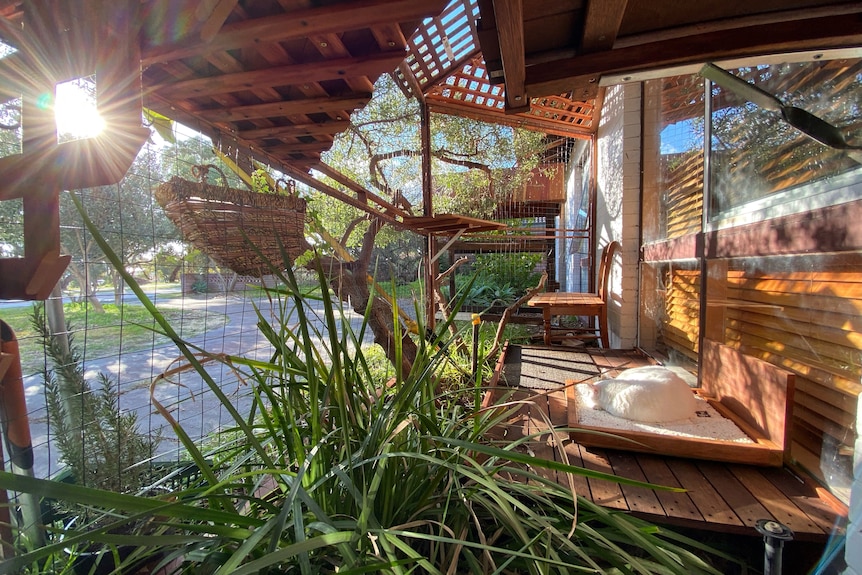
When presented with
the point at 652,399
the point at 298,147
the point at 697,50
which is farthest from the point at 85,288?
the point at 652,399

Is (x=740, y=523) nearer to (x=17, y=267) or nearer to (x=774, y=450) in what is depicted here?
(x=774, y=450)

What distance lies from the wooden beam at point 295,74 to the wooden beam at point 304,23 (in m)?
0.12

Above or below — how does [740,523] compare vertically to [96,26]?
below

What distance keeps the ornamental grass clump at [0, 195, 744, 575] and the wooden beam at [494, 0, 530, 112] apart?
695 mm

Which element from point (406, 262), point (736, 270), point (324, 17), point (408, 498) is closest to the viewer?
point (408, 498)

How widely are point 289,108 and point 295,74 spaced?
19 cm

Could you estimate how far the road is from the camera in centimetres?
139

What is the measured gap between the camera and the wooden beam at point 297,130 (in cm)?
120

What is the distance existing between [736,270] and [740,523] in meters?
1.18

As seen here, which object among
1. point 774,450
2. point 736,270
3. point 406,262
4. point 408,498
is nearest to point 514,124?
point 406,262

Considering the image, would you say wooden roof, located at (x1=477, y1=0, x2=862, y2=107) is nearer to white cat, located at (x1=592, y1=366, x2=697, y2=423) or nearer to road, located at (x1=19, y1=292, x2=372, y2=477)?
road, located at (x1=19, y1=292, x2=372, y2=477)

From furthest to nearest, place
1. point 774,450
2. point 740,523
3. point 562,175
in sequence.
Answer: point 562,175
point 774,450
point 740,523

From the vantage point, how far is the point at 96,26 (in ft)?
2.18

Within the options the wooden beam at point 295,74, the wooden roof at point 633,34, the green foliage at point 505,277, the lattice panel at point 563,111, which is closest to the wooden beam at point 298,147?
the wooden beam at point 295,74
